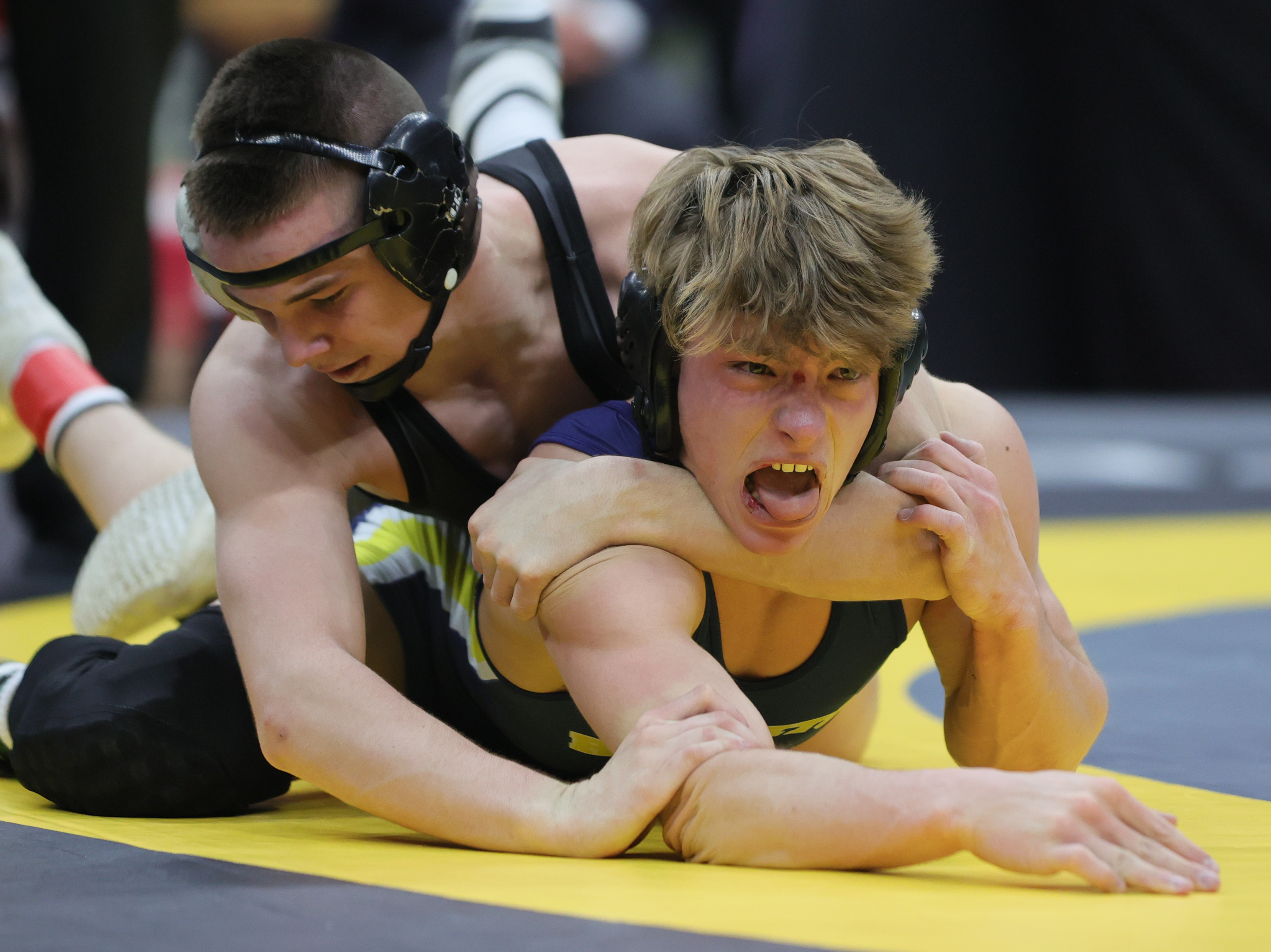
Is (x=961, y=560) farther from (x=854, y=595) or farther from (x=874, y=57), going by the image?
(x=874, y=57)

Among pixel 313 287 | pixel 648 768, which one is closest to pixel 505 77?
pixel 313 287

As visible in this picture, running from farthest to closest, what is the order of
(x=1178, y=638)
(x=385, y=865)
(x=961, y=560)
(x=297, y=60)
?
(x=1178, y=638), (x=297, y=60), (x=961, y=560), (x=385, y=865)

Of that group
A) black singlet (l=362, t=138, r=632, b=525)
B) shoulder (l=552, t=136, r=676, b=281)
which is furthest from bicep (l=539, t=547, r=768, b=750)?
shoulder (l=552, t=136, r=676, b=281)

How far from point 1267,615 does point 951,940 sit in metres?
3.14

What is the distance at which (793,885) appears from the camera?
1763mm

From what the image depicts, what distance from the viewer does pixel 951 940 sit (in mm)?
1538

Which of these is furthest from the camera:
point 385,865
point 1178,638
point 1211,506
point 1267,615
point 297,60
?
point 1211,506

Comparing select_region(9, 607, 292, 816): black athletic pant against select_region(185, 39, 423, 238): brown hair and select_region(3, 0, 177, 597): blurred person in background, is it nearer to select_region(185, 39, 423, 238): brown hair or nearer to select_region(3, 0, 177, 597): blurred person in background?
select_region(185, 39, 423, 238): brown hair

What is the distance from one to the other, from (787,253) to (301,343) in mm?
752

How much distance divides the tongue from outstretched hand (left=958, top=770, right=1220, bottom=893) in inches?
17.0

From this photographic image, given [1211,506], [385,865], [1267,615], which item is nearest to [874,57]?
[1211,506]

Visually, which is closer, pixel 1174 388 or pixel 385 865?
pixel 385 865

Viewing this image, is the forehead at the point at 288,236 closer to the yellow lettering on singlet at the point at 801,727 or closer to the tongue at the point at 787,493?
the tongue at the point at 787,493

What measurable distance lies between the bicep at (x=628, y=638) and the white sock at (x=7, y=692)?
1.07 meters
